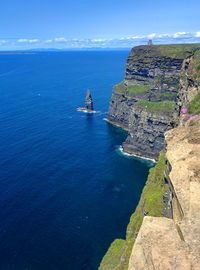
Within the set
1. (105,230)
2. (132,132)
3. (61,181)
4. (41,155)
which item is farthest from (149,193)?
(132,132)

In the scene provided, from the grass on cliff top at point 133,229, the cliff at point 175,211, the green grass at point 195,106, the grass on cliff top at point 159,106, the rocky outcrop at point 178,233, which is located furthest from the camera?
the grass on cliff top at point 159,106

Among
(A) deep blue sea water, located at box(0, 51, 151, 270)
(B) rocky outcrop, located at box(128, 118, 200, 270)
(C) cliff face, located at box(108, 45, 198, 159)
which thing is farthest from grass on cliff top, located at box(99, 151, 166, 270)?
(C) cliff face, located at box(108, 45, 198, 159)

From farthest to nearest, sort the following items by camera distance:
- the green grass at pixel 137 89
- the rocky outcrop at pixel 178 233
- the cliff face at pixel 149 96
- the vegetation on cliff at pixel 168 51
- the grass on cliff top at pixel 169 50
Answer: the green grass at pixel 137 89 → the vegetation on cliff at pixel 168 51 → the grass on cliff top at pixel 169 50 → the cliff face at pixel 149 96 → the rocky outcrop at pixel 178 233

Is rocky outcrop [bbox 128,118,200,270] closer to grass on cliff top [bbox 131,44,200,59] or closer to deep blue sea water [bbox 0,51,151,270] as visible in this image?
deep blue sea water [bbox 0,51,151,270]

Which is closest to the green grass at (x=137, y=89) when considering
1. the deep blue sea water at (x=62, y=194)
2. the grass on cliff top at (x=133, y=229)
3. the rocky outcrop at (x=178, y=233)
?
the deep blue sea water at (x=62, y=194)

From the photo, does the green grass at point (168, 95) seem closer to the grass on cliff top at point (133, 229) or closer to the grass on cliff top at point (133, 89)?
the grass on cliff top at point (133, 89)

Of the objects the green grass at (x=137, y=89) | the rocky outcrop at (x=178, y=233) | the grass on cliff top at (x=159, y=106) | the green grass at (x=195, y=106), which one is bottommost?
the grass on cliff top at (x=159, y=106)

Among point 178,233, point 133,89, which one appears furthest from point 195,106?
point 133,89

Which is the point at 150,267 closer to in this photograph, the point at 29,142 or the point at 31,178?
the point at 31,178
